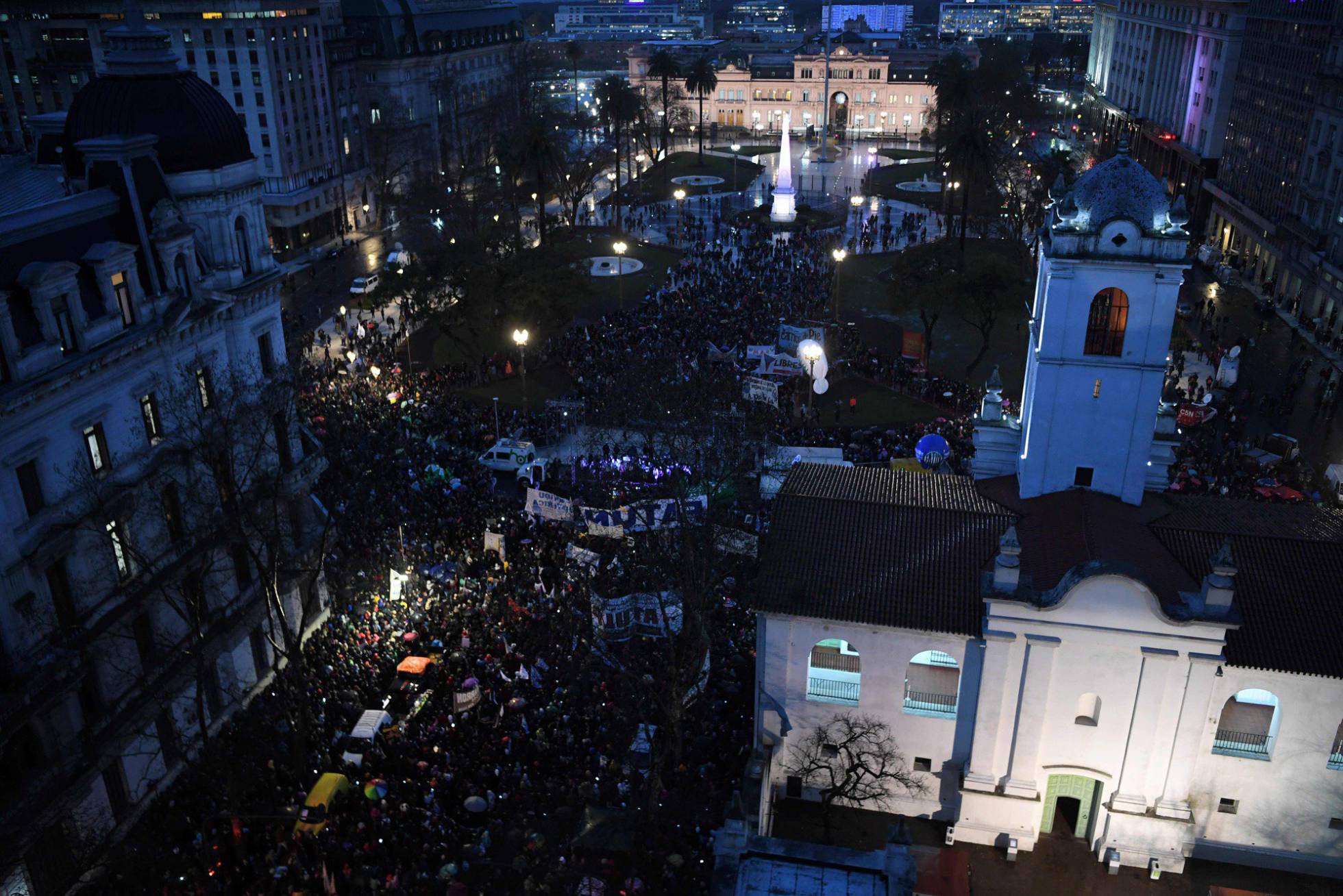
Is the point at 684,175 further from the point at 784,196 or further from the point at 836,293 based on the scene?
the point at 836,293

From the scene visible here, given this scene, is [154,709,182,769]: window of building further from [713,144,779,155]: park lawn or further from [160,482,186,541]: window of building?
[713,144,779,155]: park lawn

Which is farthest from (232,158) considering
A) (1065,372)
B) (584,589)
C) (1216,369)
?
(1216,369)

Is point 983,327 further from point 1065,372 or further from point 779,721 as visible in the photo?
point 779,721

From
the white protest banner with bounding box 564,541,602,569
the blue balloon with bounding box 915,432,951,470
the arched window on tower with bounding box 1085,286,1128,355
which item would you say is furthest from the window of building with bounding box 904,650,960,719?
the blue balloon with bounding box 915,432,951,470

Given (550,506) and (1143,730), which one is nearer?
(1143,730)

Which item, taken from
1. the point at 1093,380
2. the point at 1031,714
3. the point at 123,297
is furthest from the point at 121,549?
the point at 1093,380

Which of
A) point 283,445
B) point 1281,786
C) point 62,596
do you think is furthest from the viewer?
point 283,445

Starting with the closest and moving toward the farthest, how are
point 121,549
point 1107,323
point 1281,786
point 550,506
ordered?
point 1281,786 → point 121,549 → point 1107,323 → point 550,506
